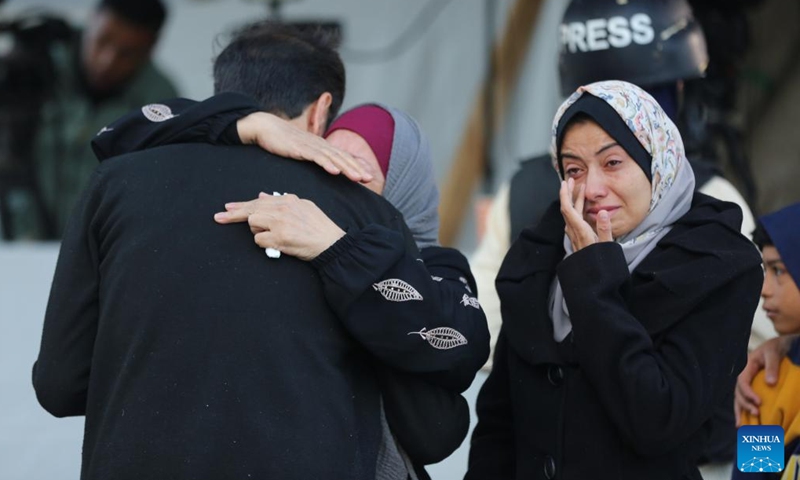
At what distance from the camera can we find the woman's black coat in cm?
217

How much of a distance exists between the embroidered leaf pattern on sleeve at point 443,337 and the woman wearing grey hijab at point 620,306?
0.69 ft

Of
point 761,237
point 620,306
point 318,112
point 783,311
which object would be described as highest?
point 318,112

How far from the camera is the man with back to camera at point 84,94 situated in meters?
5.44

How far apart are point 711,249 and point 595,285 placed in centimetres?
22

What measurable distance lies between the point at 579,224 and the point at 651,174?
181 millimetres

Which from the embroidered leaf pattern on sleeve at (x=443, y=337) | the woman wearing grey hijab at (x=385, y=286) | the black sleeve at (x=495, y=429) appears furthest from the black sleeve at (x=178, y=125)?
the black sleeve at (x=495, y=429)

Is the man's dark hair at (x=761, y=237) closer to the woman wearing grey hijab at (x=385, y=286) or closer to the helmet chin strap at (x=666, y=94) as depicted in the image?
the helmet chin strap at (x=666, y=94)

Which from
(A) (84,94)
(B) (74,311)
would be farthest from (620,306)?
(A) (84,94)

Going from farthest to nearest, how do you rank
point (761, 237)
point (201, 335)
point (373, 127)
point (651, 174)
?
point (761, 237) → point (373, 127) → point (651, 174) → point (201, 335)

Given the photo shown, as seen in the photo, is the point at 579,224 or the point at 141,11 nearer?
the point at 579,224

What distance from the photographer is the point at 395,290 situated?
2.13 m

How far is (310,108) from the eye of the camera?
7.81 ft

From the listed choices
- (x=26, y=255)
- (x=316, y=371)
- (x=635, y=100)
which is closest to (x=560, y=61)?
(x=635, y=100)

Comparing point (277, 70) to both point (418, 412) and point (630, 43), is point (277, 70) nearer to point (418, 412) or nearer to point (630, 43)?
point (418, 412)
